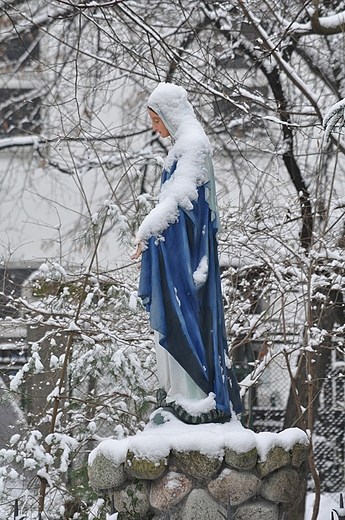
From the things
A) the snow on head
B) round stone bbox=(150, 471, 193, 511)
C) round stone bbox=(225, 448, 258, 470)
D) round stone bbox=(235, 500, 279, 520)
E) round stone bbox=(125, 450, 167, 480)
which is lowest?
round stone bbox=(235, 500, 279, 520)

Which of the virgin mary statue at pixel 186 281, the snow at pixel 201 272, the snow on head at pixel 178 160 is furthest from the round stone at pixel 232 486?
the snow on head at pixel 178 160

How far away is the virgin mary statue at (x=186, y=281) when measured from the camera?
4.89 metres

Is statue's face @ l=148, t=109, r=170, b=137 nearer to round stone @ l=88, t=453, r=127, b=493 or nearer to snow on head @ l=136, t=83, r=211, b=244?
snow on head @ l=136, t=83, r=211, b=244

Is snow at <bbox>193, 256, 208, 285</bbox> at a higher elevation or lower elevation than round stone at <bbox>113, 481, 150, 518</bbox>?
higher

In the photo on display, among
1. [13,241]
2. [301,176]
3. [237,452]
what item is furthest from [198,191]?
[13,241]

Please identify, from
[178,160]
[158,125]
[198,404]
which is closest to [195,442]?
[198,404]

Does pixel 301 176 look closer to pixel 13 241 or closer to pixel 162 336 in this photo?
pixel 13 241

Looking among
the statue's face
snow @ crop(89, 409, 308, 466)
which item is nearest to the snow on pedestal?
snow @ crop(89, 409, 308, 466)

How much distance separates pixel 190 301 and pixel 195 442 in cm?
85

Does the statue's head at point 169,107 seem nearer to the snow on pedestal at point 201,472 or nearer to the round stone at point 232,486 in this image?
the snow on pedestal at point 201,472

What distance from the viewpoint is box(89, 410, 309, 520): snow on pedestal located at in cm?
449

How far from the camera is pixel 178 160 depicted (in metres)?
5.12

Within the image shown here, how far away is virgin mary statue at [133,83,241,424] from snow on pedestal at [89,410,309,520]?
0.91 feet

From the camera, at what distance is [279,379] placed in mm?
10914
